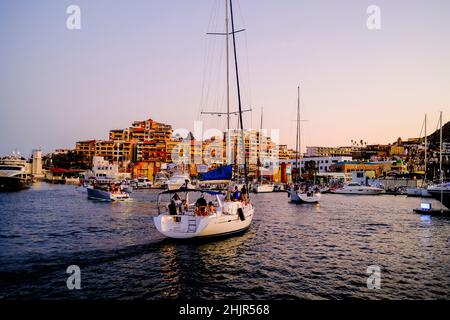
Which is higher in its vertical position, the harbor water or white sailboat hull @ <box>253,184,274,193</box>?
the harbor water

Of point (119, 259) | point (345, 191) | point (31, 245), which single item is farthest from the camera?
point (345, 191)

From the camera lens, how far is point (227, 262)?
16797 mm

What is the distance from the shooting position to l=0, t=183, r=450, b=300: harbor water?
41.9 feet

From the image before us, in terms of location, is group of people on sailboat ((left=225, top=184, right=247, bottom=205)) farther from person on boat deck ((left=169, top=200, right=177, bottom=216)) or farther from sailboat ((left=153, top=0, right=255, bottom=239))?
person on boat deck ((left=169, top=200, right=177, bottom=216))

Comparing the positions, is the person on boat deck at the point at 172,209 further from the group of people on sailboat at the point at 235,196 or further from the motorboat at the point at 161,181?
the motorboat at the point at 161,181

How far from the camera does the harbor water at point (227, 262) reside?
12.8 m

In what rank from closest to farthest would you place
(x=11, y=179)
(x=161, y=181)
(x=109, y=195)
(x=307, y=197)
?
(x=109, y=195) < (x=307, y=197) < (x=11, y=179) < (x=161, y=181)

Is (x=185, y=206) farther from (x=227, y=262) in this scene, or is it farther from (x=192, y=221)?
(x=227, y=262)

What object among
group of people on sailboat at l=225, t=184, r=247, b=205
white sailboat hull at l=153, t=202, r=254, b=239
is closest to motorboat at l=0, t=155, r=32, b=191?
group of people on sailboat at l=225, t=184, r=247, b=205

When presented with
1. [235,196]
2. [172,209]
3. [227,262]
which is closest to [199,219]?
[172,209]

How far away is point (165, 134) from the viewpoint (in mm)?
175625
